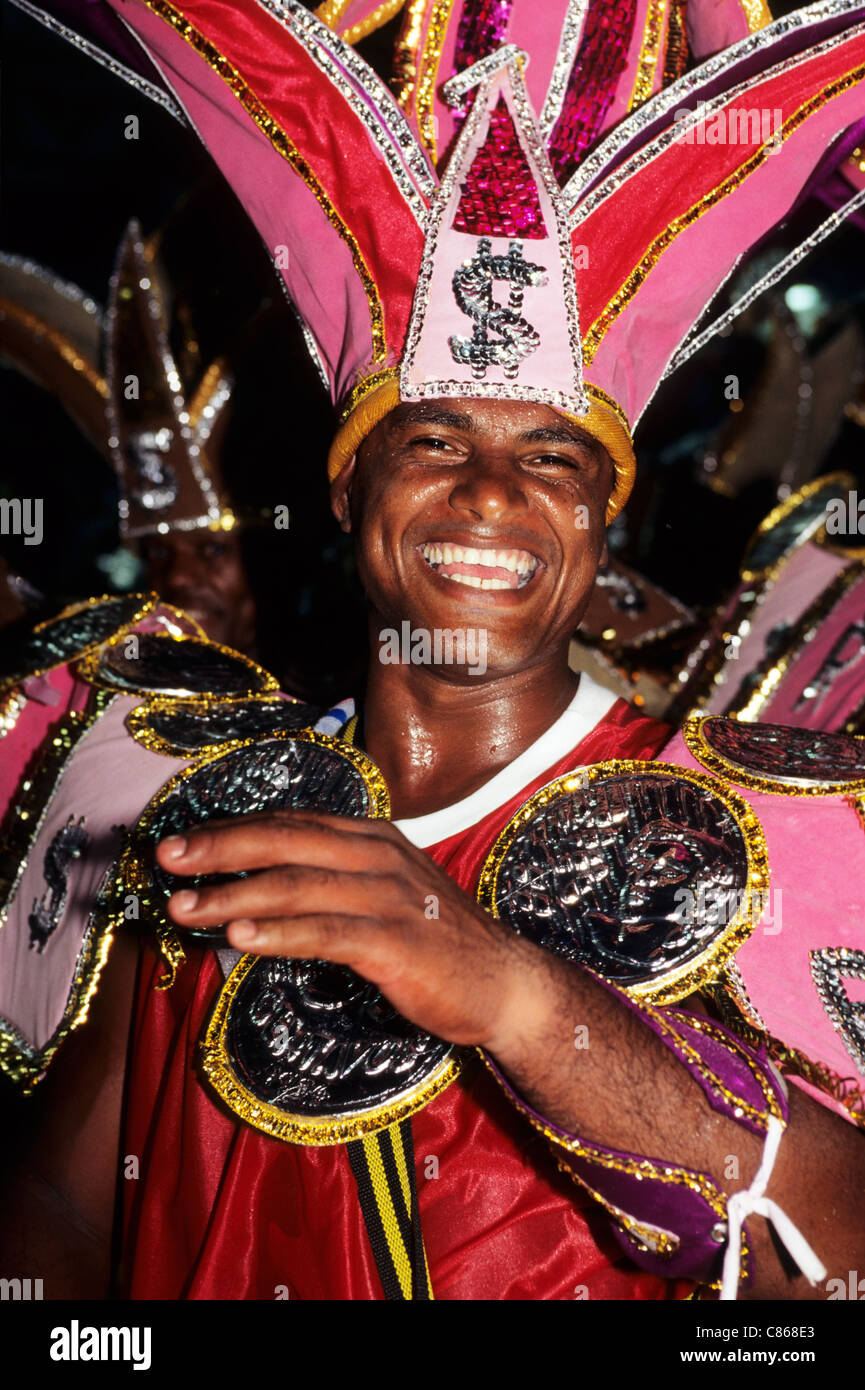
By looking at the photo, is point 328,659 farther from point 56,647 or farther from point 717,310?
point 717,310

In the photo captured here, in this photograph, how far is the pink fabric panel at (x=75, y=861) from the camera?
2.27 metres

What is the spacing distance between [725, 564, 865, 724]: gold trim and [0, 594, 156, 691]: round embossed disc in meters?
1.42

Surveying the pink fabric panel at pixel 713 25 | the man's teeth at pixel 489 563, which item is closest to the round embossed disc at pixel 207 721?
the man's teeth at pixel 489 563

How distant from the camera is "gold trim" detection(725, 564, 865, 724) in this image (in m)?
3.35

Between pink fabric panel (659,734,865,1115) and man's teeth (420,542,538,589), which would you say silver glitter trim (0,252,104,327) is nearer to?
man's teeth (420,542,538,589)

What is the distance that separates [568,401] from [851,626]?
4.61 ft

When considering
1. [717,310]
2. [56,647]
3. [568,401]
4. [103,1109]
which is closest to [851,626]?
[717,310]

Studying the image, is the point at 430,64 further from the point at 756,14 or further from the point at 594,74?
the point at 756,14

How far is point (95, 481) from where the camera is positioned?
522 cm

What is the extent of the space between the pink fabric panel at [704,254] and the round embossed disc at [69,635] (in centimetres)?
102

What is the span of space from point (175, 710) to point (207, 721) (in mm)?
78

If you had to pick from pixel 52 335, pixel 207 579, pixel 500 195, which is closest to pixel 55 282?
pixel 52 335

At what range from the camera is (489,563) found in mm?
2195

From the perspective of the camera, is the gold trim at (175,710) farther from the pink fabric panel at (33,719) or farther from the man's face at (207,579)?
the man's face at (207,579)
